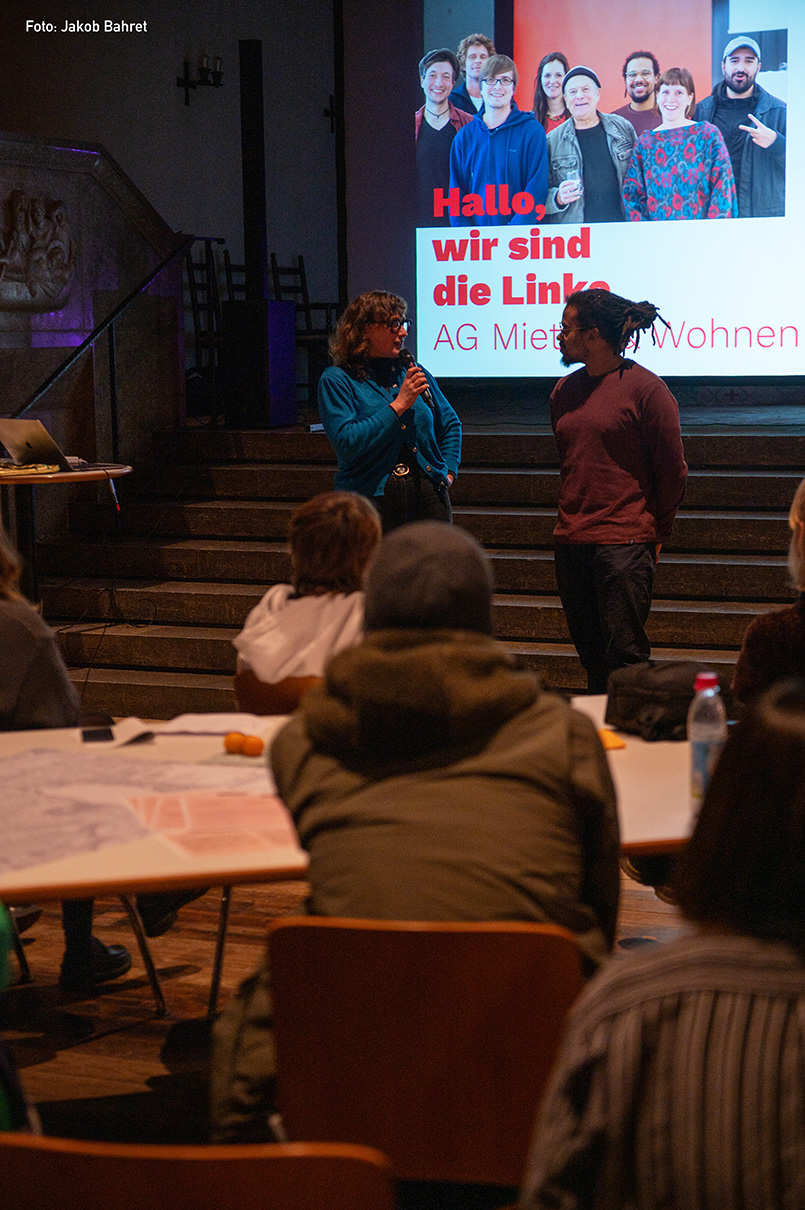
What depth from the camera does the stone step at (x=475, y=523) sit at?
5988mm

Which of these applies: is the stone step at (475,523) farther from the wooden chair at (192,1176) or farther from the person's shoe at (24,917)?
the wooden chair at (192,1176)

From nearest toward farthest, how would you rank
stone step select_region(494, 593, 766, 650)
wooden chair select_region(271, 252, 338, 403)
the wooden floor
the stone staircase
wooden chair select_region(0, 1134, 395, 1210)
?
1. wooden chair select_region(0, 1134, 395, 1210)
2. the wooden floor
3. stone step select_region(494, 593, 766, 650)
4. the stone staircase
5. wooden chair select_region(271, 252, 338, 403)

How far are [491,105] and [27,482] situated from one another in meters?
4.24

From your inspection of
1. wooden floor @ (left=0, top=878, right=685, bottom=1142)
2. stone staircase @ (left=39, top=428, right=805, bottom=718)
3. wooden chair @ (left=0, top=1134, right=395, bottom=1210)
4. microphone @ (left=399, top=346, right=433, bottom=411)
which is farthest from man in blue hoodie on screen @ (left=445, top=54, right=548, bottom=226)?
wooden chair @ (left=0, top=1134, right=395, bottom=1210)

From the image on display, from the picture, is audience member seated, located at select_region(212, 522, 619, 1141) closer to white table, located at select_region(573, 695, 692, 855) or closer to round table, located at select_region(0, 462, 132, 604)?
white table, located at select_region(573, 695, 692, 855)

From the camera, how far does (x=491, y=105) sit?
7727mm

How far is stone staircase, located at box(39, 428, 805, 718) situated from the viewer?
5.72 meters

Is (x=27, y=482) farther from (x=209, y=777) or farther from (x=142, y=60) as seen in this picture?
(x=142, y=60)

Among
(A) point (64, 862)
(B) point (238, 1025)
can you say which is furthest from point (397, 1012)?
(A) point (64, 862)

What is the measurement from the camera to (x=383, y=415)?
4.12 meters

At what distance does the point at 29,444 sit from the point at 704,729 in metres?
3.79

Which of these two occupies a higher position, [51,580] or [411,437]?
[411,437]

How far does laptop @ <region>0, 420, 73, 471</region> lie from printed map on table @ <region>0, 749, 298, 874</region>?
122 inches

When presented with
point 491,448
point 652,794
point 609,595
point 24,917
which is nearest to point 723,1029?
point 652,794
